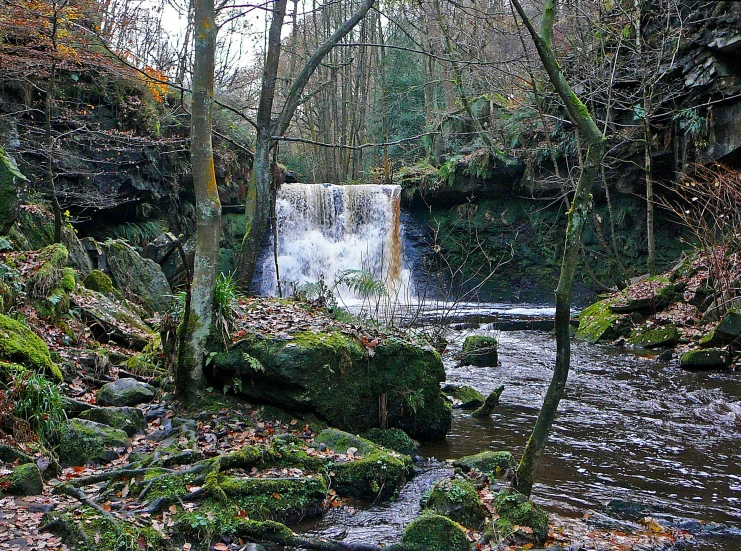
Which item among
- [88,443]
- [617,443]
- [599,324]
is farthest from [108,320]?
[599,324]

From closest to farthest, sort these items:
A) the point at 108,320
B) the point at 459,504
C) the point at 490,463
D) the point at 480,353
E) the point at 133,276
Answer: the point at 459,504 < the point at 490,463 < the point at 108,320 < the point at 480,353 < the point at 133,276

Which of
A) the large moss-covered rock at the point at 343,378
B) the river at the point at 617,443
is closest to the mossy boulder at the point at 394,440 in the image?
the large moss-covered rock at the point at 343,378

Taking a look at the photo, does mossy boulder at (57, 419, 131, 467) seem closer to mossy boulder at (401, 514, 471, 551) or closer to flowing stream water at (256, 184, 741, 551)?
flowing stream water at (256, 184, 741, 551)

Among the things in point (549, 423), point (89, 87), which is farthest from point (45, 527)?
point (89, 87)

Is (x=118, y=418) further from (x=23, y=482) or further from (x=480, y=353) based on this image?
(x=480, y=353)

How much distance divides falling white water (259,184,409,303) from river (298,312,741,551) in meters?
10.3

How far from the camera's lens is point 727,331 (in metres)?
10.8

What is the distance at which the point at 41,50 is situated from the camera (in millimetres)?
11578

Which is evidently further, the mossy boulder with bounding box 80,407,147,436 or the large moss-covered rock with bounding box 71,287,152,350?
the large moss-covered rock with bounding box 71,287,152,350

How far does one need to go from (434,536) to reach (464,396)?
4.52 m

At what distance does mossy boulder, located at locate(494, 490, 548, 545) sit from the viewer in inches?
170

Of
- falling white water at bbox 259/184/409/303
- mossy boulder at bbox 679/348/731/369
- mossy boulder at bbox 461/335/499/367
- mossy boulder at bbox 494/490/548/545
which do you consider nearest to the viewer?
mossy boulder at bbox 494/490/548/545

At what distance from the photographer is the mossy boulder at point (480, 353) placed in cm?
1101

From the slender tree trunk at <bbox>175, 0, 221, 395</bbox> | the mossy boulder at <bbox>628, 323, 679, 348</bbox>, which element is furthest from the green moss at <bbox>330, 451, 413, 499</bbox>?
the mossy boulder at <bbox>628, 323, 679, 348</bbox>
